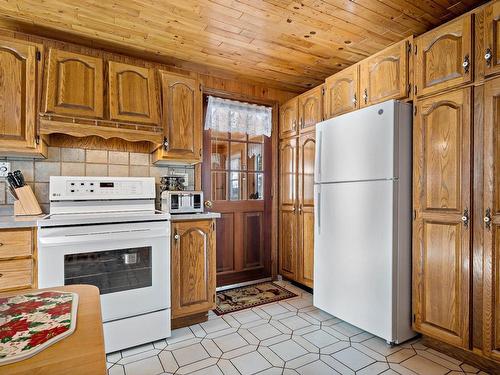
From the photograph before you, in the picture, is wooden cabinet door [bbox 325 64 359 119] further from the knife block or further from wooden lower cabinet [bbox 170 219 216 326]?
the knife block

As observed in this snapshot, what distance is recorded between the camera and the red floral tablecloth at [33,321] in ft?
1.86

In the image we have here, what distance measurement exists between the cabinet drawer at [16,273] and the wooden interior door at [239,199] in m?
1.62

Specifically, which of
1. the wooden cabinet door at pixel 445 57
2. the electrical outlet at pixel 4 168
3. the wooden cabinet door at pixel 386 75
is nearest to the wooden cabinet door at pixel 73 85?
the electrical outlet at pixel 4 168

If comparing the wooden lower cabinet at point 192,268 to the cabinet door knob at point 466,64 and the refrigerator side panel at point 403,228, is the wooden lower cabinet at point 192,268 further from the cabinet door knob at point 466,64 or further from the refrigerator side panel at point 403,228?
the cabinet door knob at point 466,64

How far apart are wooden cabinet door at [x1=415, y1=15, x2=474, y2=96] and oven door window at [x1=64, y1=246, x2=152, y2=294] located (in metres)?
2.26

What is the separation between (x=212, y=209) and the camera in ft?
10.6

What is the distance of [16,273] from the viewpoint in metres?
1.74

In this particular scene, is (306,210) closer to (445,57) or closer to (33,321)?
(445,57)

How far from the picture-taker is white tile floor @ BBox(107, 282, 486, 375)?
5.83 ft

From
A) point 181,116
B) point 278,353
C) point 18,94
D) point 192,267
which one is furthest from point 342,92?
point 18,94

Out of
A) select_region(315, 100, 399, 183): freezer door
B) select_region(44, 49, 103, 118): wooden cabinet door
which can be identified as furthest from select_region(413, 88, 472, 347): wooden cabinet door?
select_region(44, 49, 103, 118): wooden cabinet door

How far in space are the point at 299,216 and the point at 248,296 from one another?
1.00m

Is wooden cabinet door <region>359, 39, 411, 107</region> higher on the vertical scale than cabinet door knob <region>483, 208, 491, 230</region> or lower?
higher

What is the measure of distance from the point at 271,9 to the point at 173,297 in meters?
2.21
